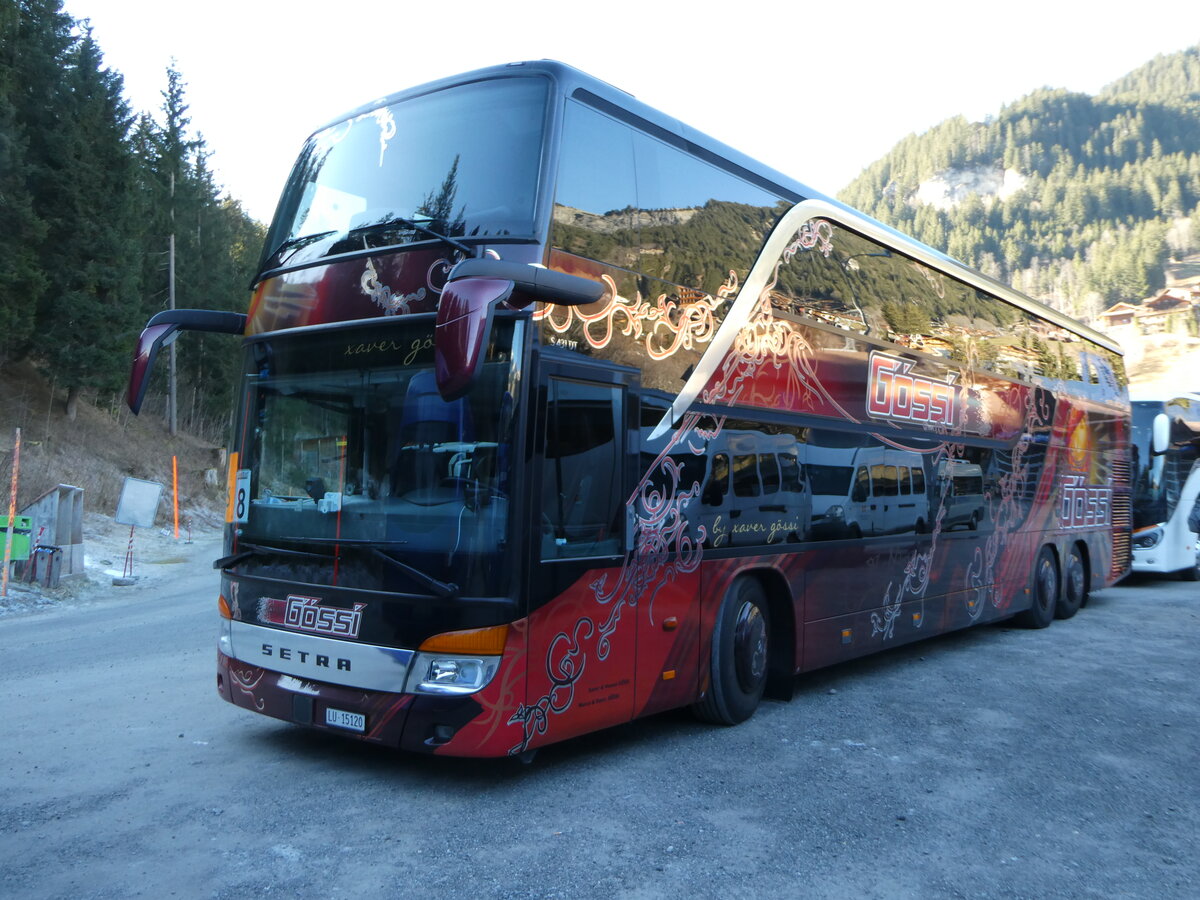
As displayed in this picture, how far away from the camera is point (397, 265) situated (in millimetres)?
5672

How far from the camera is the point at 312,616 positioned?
18.5 feet

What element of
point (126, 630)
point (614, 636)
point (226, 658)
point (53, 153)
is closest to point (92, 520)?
point (126, 630)

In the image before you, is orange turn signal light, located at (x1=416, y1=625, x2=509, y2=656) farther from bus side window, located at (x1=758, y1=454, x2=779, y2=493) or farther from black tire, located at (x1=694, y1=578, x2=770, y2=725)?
bus side window, located at (x1=758, y1=454, x2=779, y2=493)

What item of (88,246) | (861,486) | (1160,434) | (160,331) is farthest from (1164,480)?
(88,246)

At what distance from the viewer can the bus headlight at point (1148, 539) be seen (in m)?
19.0

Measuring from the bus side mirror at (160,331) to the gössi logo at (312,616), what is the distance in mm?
1472

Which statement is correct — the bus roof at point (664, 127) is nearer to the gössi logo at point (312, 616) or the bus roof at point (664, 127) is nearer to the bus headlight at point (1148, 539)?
the gössi logo at point (312, 616)

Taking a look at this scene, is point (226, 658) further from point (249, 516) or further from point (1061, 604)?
point (1061, 604)

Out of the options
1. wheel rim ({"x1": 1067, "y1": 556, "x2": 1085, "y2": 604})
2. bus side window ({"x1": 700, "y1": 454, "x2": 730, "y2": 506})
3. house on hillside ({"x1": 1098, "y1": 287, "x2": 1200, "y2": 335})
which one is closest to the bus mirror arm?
bus side window ({"x1": 700, "y1": 454, "x2": 730, "y2": 506})

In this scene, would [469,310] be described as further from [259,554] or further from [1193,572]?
[1193,572]

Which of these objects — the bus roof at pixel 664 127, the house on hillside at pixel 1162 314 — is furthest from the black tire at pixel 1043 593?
the house on hillside at pixel 1162 314

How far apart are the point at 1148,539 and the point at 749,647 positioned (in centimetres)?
1506

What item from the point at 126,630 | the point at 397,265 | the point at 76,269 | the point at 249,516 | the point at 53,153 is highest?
the point at 53,153

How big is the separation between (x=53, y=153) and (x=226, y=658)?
113ft
